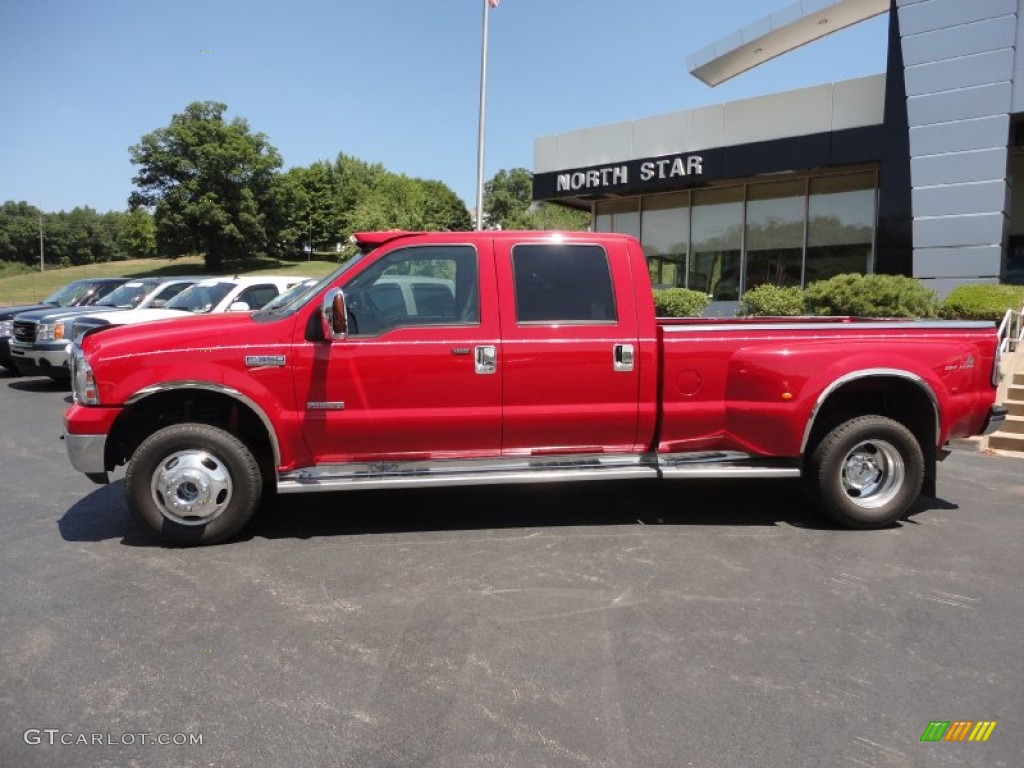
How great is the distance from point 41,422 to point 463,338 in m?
7.12

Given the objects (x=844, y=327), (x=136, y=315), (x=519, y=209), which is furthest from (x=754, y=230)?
(x=519, y=209)

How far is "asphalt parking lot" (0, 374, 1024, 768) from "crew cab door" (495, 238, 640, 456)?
28.3 inches

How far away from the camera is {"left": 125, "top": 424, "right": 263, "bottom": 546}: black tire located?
4.38 metres

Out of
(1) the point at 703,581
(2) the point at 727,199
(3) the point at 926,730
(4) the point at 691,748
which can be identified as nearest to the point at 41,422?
(1) the point at 703,581

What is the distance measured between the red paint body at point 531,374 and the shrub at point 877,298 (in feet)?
21.7

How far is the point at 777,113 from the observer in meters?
15.7

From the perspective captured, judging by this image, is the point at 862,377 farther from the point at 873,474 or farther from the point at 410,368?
the point at 410,368

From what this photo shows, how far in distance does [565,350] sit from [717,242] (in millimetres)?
15163

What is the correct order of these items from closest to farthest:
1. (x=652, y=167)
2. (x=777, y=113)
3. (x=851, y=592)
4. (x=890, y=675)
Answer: (x=890, y=675) → (x=851, y=592) → (x=777, y=113) → (x=652, y=167)

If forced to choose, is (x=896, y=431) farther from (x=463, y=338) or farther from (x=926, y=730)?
(x=463, y=338)

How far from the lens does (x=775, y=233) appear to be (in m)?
17.4

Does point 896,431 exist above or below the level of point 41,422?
above

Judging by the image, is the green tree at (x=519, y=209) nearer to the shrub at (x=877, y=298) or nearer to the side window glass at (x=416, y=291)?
the shrub at (x=877, y=298)

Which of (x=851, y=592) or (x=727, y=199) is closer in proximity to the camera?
(x=851, y=592)
